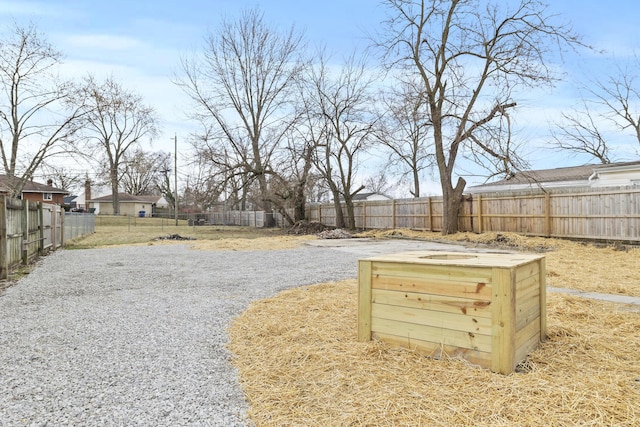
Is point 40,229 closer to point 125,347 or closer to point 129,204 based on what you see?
point 125,347

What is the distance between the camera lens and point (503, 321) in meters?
2.63

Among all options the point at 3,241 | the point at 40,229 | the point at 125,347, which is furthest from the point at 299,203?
the point at 125,347

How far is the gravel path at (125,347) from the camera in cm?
234

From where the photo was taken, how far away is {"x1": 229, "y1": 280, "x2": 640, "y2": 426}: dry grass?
2.18 m

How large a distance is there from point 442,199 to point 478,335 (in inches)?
599

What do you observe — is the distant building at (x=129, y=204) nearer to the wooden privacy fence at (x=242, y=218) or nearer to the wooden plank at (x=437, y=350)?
the wooden privacy fence at (x=242, y=218)

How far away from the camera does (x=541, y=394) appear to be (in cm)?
237

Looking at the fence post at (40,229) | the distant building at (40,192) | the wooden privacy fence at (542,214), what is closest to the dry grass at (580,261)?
the wooden privacy fence at (542,214)

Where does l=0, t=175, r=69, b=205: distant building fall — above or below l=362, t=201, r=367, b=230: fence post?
above

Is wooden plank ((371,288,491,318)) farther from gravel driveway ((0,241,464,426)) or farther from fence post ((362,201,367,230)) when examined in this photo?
fence post ((362,201,367,230))

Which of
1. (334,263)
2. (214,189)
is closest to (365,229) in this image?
(214,189)

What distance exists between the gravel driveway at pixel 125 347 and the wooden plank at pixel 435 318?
120cm

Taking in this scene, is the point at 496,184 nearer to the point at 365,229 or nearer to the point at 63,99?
the point at 365,229

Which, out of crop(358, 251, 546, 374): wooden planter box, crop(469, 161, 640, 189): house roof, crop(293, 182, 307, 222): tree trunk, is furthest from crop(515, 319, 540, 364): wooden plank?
crop(293, 182, 307, 222): tree trunk
